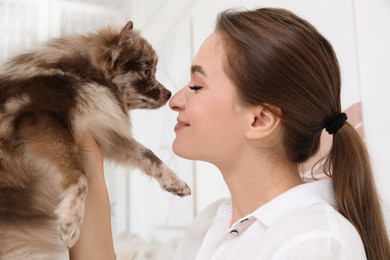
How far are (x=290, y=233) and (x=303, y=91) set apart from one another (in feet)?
1.23

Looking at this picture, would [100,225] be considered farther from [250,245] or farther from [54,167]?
[250,245]

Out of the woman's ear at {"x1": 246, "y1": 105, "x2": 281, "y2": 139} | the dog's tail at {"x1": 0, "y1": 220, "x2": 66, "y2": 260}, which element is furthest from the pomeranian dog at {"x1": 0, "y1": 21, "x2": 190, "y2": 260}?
the woman's ear at {"x1": 246, "y1": 105, "x2": 281, "y2": 139}

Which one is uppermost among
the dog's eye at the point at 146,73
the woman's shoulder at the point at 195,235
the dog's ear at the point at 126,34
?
the dog's ear at the point at 126,34

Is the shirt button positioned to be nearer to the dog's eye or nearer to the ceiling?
the dog's eye

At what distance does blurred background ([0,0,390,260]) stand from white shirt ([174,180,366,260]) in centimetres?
42

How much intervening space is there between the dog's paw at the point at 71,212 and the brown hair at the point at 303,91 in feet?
1.70

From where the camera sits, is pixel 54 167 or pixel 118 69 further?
pixel 118 69

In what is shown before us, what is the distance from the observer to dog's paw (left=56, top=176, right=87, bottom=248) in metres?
1.13

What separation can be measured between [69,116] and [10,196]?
272 mm

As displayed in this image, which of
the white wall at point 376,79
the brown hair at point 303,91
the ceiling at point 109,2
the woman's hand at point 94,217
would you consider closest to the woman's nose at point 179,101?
the brown hair at point 303,91

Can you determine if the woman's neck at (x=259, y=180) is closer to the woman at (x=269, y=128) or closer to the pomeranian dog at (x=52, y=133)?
the woman at (x=269, y=128)

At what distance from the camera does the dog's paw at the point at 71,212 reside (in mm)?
1131

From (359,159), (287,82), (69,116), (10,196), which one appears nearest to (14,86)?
(69,116)

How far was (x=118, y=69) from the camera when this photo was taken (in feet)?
4.83
